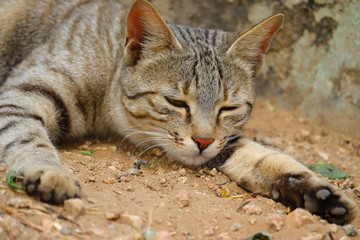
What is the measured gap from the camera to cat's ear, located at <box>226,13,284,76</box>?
12.5ft

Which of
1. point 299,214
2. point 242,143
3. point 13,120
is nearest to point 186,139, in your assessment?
point 242,143

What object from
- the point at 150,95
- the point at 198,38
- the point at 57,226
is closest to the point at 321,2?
the point at 198,38

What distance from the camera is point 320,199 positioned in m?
3.11

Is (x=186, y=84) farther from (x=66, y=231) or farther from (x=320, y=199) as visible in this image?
(x=66, y=231)

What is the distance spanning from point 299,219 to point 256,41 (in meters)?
1.60

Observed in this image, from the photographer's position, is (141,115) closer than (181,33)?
Yes

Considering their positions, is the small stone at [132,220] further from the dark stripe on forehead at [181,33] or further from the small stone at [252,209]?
the dark stripe on forehead at [181,33]

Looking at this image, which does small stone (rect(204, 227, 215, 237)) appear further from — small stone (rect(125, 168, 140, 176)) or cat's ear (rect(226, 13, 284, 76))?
cat's ear (rect(226, 13, 284, 76))

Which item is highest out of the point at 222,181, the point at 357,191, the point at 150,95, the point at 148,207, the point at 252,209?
the point at 150,95

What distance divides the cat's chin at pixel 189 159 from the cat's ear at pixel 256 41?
857 mm

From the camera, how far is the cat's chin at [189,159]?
12.0ft

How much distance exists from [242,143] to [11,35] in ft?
7.67

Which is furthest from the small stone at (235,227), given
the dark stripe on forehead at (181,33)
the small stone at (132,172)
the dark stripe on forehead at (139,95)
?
the dark stripe on forehead at (181,33)

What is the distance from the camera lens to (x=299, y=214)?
2906 millimetres
